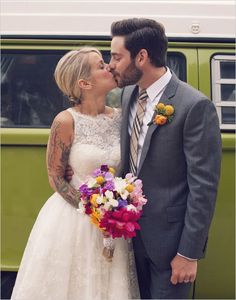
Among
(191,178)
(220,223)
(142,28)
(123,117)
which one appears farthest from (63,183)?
A: (220,223)

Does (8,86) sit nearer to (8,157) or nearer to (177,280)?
(8,157)

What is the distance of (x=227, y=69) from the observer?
351cm

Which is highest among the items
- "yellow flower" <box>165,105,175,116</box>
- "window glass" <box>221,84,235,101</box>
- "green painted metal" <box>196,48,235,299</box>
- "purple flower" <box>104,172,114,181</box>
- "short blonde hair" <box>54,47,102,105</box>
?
"short blonde hair" <box>54,47,102,105</box>

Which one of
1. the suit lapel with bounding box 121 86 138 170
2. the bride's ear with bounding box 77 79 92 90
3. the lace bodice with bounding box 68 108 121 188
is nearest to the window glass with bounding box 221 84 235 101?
the suit lapel with bounding box 121 86 138 170

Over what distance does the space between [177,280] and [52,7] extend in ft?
6.88

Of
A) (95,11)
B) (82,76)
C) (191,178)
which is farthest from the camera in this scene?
(95,11)

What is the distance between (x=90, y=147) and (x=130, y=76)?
47 cm

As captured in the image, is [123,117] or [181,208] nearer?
[181,208]

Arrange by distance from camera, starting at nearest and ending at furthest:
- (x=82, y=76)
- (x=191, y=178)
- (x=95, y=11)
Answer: (x=191, y=178), (x=82, y=76), (x=95, y=11)

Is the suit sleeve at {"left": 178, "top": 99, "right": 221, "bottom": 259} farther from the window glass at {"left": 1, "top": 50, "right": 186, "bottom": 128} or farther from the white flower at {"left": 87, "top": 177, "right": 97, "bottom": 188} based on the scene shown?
the window glass at {"left": 1, "top": 50, "right": 186, "bottom": 128}

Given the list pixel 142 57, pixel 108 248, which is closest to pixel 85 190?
pixel 108 248

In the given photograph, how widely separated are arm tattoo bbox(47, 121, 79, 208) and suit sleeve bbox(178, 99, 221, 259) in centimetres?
69

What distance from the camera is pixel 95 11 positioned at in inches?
136

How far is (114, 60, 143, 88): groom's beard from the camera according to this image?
2.75 metres
